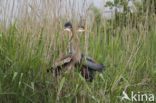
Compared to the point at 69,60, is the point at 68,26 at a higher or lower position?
higher

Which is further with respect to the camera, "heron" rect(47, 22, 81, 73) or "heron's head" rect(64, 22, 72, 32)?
"heron's head" rect(64, 22, 72, 32)

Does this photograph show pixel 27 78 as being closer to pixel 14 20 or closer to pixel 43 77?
pixel 43 77

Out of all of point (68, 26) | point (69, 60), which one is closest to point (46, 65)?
point (69, 60)

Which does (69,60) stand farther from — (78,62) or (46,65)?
(46,65)

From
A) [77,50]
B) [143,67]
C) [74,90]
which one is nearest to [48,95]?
[74,90]

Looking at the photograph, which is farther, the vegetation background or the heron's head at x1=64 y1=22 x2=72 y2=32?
the heron's head at x1=64 y1=22 x2=72 y2=32

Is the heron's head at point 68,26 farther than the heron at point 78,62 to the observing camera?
Yes

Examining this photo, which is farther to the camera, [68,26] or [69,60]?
[68,26]

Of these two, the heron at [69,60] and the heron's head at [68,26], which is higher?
the heron's head at [68,26]

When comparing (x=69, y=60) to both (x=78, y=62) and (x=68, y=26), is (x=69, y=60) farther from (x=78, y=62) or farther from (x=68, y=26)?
(x=68, y=26)

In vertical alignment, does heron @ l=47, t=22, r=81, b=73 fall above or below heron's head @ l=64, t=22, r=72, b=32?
below

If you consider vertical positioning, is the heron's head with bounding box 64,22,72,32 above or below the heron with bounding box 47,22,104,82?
above

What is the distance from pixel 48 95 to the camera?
9.02 feet

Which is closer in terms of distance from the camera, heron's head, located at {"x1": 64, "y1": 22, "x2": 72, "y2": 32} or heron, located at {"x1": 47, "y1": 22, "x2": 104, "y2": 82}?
heron, located at {"x1": 47, "y1": 22, "x2": 104, "y2": 82}
